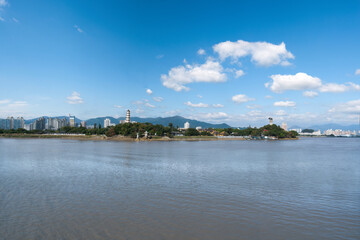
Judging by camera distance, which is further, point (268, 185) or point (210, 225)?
point (268, 185)

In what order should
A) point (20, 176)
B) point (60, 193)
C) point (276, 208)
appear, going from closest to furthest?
point (276, 208) < point (60, 193) < point (20, 176)

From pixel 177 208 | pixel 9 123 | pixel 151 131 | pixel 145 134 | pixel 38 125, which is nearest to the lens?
pixel 177 208

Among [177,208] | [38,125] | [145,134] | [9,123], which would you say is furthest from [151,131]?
[9,123]

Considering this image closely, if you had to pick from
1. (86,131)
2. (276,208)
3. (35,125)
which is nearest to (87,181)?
(276,208)

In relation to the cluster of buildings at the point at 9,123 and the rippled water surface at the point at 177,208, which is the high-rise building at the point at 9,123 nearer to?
the cluster of buildings at the point at 9,123

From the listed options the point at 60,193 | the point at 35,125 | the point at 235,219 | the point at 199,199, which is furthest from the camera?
the point at 35,125

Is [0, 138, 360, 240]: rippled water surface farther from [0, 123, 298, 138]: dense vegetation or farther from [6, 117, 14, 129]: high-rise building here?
[6, 117, 14, 129]: high-rise building

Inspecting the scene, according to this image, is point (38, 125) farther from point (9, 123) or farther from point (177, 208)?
point (177, 208)

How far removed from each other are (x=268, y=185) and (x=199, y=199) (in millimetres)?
5049

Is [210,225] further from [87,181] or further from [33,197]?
[87,181]

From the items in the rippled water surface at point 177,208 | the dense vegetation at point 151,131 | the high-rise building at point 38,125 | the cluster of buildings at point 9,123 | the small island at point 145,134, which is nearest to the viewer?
the rippled water surface at point 177,208

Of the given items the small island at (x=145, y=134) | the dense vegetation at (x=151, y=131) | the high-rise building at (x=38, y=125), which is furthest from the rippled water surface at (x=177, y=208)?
the high-rise building at (x=38, y=125)

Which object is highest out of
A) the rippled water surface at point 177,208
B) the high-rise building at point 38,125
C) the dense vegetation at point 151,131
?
the high-rise building at point 38,125

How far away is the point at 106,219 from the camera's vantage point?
26.0ft
